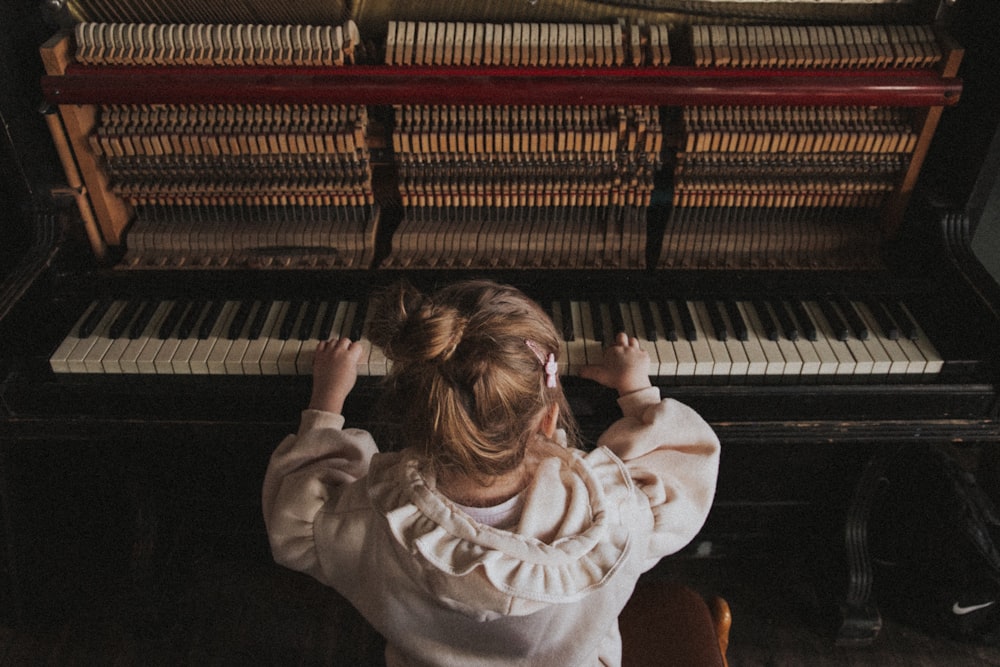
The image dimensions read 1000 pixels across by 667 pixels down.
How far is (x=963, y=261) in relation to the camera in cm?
196

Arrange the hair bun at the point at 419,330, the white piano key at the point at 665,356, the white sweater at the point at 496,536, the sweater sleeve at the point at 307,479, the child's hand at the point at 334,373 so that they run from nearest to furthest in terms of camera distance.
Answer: the hair bun at the point at 419,330 < the white sweater at the point at 496,536 < the sweater sleeve at the point at 307,479 < the child's hand at the point at 334,373 < the white piano key at the point at 665,356

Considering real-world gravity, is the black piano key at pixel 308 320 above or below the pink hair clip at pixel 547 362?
below

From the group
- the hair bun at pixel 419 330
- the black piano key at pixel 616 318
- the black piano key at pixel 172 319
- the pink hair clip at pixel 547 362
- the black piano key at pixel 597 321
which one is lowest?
the black piano key at pixel 172 319

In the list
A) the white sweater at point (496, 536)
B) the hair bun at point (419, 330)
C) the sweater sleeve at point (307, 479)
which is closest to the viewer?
the hair bun at point (419, 330)

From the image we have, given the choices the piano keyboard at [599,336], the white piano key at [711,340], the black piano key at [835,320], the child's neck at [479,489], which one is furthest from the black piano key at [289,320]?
the black piano key at [835,320]

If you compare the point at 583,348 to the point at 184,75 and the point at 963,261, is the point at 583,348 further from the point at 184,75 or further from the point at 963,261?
the point at 184,75

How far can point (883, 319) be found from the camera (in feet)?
6.61

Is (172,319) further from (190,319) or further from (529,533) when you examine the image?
(529,533)

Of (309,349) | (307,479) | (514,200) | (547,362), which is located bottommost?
(309,349)

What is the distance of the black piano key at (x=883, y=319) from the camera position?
6.45 ft

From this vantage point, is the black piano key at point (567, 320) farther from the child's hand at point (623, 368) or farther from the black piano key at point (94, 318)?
the black piano key at point (94, 318)

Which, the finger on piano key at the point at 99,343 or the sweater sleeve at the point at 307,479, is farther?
the finger on piano key at the point at 99,343

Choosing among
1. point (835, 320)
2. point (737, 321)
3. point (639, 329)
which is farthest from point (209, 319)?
point (835, 320)

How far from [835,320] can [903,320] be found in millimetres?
176
